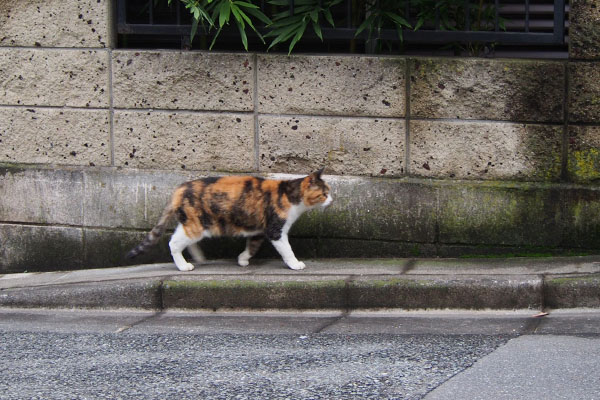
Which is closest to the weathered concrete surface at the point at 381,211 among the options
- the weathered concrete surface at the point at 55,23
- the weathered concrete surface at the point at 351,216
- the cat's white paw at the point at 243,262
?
the weathered concrete surface at the point at 351,216

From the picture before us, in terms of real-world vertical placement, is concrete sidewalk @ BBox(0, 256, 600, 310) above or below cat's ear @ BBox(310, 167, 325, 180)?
below

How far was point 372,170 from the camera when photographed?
21.6 ft

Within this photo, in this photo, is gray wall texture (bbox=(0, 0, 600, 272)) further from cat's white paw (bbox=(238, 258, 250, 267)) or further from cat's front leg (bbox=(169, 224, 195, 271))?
cat's front leg (bbox=(169, 224, 195, 271))

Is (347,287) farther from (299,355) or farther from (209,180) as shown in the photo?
(209,180)

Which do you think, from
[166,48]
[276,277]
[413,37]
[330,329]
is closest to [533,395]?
[330,329]

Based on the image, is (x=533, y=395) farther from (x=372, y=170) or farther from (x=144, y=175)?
(x=144, y=175)

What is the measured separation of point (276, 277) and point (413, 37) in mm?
2125

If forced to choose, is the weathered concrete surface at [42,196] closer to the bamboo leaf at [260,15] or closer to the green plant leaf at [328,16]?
the bamboo leaf at [260,15]

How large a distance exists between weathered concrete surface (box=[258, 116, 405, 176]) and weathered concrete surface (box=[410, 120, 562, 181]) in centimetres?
17

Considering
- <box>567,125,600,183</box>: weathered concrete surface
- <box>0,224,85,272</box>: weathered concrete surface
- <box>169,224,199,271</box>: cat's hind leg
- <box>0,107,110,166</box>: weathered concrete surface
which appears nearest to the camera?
<box>567,125,600,183</box>: weathered concrete surface

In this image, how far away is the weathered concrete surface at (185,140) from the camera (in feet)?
22.0

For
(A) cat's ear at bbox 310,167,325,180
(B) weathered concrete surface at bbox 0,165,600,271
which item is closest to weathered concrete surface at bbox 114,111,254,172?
(B) weathered concrete surface at bbox 0,165,600,271

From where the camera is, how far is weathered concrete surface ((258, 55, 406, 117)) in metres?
6.46

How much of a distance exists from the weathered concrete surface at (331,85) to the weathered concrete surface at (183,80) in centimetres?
17
